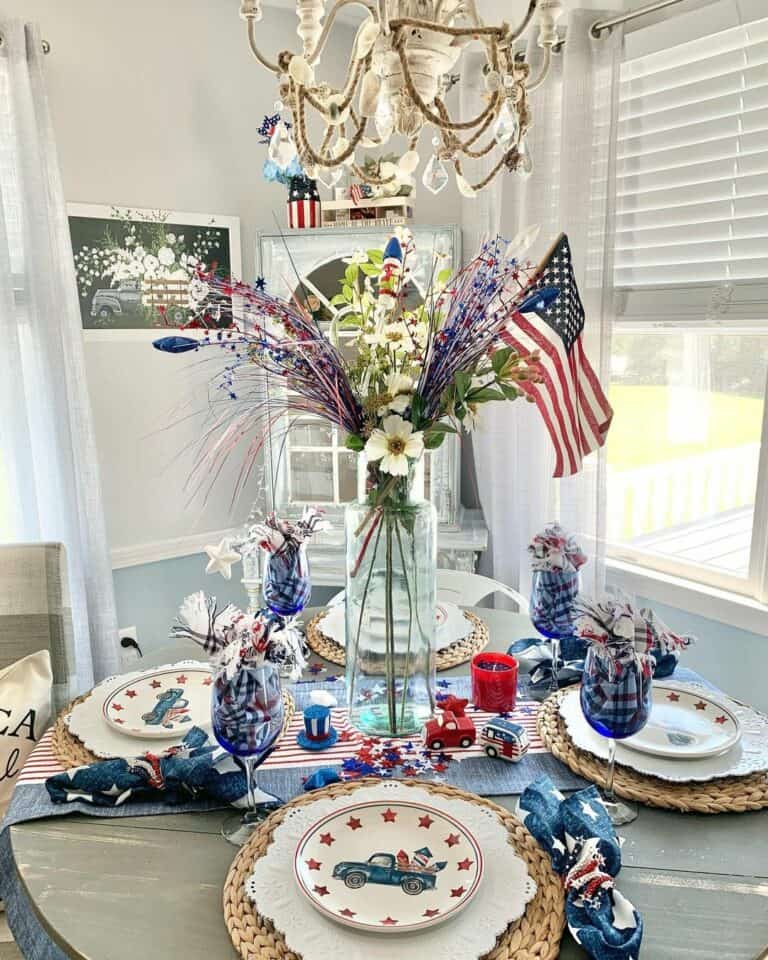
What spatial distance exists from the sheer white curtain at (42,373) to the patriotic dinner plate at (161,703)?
108 centimetres

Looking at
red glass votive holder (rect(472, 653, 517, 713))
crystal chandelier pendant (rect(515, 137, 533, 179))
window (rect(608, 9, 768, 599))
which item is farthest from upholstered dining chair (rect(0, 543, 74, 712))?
window (rect(608, 9, 768, 599))

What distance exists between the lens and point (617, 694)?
1.03 metres

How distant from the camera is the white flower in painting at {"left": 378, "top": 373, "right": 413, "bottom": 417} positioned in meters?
1.16

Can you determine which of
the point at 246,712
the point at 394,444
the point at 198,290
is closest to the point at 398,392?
the point at 394,444

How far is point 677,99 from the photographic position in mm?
2094

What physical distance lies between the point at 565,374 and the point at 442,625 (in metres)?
0.61

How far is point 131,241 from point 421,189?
1.07m

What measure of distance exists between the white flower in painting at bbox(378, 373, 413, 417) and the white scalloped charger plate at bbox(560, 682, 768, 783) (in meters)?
0.60

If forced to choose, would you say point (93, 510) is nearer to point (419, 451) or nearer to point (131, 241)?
point (131, 241)

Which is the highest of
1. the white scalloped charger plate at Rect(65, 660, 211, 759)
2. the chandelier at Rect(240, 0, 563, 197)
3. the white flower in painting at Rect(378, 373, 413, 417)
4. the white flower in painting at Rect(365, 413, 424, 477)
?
the chandelier at Rect(240, 0, 563, 197)

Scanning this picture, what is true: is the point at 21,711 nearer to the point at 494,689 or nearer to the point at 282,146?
the point at 494,689

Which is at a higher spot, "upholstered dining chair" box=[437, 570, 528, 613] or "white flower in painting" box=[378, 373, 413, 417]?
"white flower in painting" box=[378, 373, 413, 417]

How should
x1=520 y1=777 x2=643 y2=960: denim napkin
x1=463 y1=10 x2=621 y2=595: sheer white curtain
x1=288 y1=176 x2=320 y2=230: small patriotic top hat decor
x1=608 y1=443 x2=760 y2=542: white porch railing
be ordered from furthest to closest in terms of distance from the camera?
x1=288 y1=176 x2=320 y2=230: small patriotic top hat decor
x1=608 y1=443 x2=760 y2=542: white porch railing
x1=463 y1=10 x2=621 y2=595: sheer white curtain
x1=520 y1=777 x2=643 y2=960: denim napkin

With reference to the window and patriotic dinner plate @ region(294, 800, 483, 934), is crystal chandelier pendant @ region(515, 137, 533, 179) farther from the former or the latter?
the window
